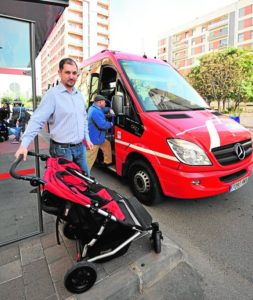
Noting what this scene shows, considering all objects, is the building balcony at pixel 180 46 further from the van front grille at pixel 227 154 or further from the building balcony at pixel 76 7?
the van front grille at pixel 227 154

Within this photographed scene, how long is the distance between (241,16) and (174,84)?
202ft

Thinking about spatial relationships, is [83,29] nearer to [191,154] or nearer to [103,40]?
[103,40]

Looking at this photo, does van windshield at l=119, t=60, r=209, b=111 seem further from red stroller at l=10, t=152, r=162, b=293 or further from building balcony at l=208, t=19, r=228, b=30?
building balcony at l=208, t=19, r=228, b=30

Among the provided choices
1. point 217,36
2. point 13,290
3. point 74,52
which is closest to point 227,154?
point 13,290

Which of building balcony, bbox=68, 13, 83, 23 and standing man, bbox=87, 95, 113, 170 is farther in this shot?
building balcony, bbox=68, 13, 83, 23

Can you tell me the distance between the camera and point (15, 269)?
2273 mm

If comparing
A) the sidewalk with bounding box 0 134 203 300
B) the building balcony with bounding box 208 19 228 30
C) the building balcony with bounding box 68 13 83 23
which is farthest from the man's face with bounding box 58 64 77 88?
the building balcony with bounding box 68 13 83 23

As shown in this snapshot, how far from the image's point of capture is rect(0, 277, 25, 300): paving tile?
1974mm

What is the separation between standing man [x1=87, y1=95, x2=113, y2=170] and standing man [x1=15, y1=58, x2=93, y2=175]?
126cm

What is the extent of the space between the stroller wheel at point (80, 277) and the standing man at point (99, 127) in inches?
103

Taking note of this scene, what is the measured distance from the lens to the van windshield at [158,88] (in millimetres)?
3945

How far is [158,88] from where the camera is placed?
421 centimetres

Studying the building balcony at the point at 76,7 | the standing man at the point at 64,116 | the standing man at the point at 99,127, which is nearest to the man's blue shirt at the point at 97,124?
the standing man at the point at 99,127

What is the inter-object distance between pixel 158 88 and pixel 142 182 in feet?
5.61
